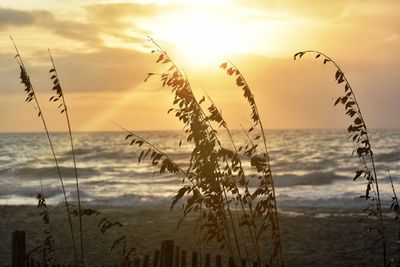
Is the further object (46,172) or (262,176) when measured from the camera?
(46,172)

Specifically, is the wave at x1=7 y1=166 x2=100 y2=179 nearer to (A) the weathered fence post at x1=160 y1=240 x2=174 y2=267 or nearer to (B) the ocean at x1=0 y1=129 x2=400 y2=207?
(B) the ocean at x1=0 y1=129 x2=400 y2=207

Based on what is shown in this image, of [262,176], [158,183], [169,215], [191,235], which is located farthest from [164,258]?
[158,183]

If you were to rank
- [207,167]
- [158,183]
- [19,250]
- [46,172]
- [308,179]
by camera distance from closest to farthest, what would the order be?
[207,167] < [19,250] < [158,183] < [308,179] < [46,172]

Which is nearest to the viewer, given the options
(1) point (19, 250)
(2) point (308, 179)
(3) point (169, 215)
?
(1) point (19, 250)

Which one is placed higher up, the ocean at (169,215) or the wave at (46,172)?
the wave at (46,172)

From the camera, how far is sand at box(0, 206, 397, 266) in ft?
58.2

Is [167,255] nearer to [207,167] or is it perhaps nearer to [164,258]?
[164,258]

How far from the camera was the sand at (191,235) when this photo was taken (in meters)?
17.8

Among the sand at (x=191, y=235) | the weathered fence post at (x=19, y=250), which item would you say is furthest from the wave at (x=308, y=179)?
the weathered fence post at (x=19, y=250)

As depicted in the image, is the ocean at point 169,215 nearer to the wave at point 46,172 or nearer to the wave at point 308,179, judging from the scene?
the wave at point 308,179

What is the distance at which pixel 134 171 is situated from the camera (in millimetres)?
62406

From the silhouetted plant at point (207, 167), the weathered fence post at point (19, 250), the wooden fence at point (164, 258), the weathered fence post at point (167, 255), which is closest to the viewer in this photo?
the silhouetted plant at point (207, 167)

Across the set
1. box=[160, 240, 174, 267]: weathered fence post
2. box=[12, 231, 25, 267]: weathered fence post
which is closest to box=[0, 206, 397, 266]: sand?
box=[12, 231, 25, 267]: weathered fence post

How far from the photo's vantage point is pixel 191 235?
820 inches
